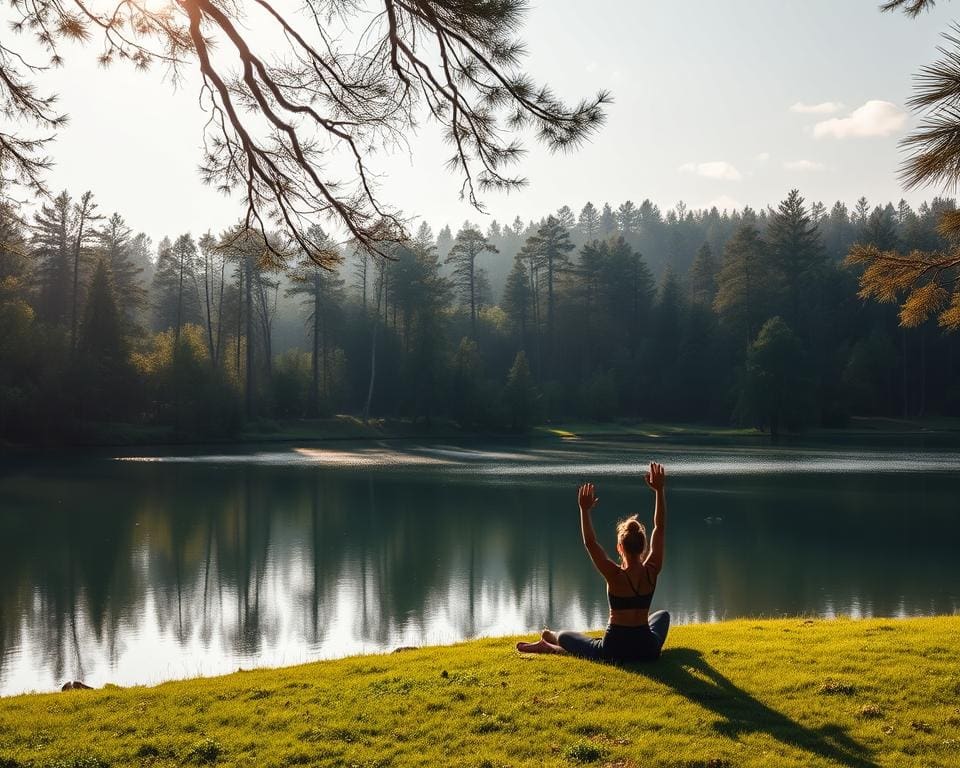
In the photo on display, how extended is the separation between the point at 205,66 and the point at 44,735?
184 inches

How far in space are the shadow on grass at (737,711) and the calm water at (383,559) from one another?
5793mm

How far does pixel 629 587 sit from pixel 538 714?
1.25m

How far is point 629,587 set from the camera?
6324mm

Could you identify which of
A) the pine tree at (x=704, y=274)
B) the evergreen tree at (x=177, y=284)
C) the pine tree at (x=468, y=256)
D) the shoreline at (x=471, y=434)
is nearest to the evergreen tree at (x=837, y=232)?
the pine tree at (x=704, y=274)

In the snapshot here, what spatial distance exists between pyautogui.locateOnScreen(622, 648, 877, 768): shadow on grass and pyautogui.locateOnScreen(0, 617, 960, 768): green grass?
0.02 metres

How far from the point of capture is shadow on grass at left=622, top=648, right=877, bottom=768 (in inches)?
193

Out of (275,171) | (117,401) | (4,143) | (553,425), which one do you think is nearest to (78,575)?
(4,143)

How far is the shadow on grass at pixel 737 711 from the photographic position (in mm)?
4902

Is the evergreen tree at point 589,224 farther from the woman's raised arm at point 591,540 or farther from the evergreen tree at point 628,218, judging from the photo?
the woman's raised arm at point 591,540

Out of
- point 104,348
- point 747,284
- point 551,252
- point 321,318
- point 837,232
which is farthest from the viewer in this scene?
point 837,232

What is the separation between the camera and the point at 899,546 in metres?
19.3

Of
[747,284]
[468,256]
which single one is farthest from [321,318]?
[747,284]

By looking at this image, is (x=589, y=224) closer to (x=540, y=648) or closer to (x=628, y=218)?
(x=628, y=218)

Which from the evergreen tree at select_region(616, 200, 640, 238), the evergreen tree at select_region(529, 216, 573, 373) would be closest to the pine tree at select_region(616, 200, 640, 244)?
the evergreen tree at select_region(616, 200, 640, 238)
